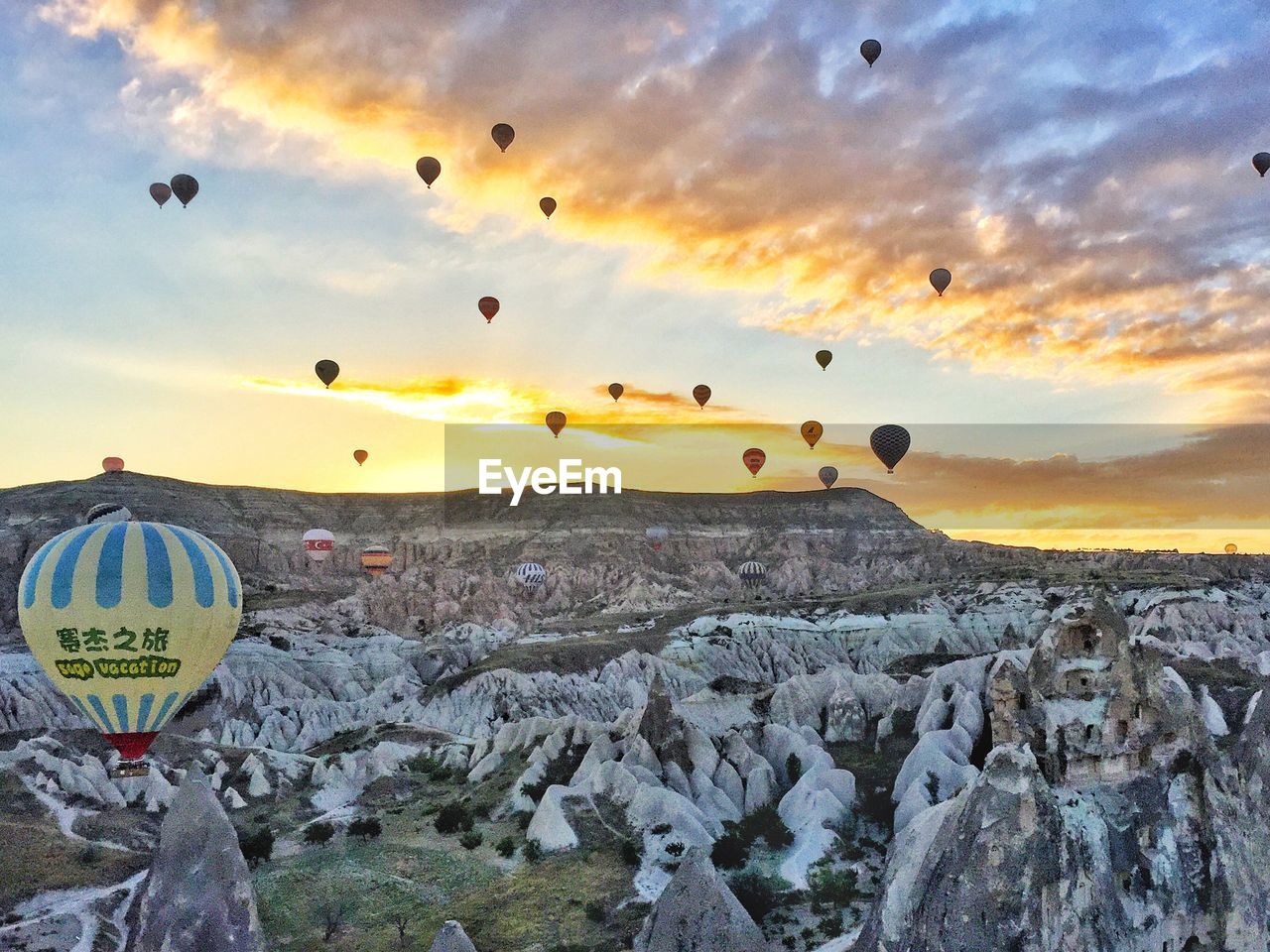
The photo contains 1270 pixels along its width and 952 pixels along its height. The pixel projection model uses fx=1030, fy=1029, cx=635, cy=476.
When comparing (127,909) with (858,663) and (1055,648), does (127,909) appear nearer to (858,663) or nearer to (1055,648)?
(1055,648)

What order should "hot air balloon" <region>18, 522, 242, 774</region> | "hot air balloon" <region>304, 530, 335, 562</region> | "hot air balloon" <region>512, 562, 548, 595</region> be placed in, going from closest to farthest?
1. "hot air balloon" <region>18, 522, 242, 774</region>
2. "hot air balloon" <region>304, 530, 335, 562</region>
3. "hot air balloon" <region>512, 562, 548, 595</region>

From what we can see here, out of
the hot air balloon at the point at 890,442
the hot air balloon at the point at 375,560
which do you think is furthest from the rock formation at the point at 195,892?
the hot air balloon at the point at 375,560

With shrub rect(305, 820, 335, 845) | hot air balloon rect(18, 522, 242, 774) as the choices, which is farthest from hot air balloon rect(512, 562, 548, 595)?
hot air balloon rect(18, 522, 242, 774)

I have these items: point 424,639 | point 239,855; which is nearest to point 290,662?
point 424,639

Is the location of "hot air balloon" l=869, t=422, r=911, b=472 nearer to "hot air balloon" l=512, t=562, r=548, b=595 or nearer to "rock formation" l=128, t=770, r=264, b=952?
"rock formation" l=128, t=770, r=264, b=952

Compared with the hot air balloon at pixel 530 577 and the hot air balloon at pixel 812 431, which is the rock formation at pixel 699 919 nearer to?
the hot air balloon at pixel 812 431
